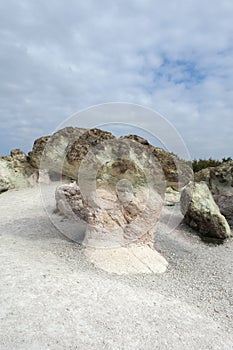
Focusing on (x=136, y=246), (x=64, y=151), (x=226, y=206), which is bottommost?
(x=136, y=246)

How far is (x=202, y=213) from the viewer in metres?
7.41

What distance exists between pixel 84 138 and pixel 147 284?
6.24 m

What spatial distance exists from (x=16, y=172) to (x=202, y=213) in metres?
6.26

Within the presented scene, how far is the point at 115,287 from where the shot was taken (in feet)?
12.8

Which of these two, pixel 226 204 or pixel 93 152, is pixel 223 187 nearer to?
pixel 226 204

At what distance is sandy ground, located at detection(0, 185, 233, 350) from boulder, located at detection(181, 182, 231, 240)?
1597mm

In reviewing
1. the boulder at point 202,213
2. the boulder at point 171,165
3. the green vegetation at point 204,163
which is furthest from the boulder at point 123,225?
the green vegetation at point 204,163

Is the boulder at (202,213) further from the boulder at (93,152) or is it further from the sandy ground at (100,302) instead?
the sandy ground at (100,302)

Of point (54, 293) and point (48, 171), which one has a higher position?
point (48, 171)

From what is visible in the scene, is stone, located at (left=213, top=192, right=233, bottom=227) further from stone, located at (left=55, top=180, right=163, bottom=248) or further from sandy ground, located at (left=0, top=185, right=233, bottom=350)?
stone, located at (left=55, top=180, right=163, bottom=248)

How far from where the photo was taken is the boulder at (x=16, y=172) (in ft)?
34.9

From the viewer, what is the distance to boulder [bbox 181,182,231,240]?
7.27 metres

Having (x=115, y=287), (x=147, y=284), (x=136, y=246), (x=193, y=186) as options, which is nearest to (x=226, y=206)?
(x=193, y=186)

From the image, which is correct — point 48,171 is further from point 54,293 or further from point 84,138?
point 54,293
